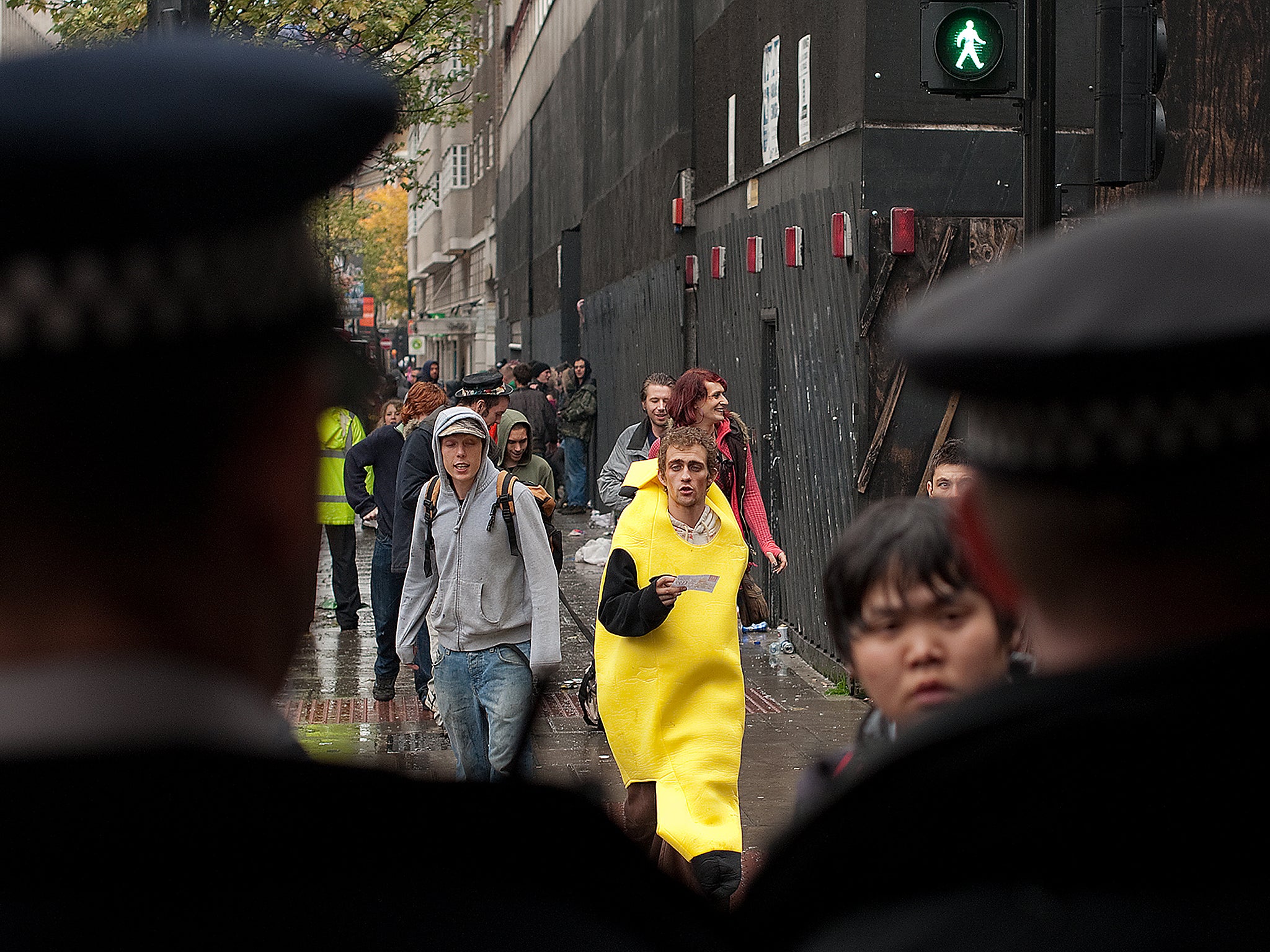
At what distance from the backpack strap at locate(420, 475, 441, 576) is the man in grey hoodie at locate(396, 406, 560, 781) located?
9 cm

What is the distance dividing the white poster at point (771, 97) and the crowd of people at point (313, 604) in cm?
1096

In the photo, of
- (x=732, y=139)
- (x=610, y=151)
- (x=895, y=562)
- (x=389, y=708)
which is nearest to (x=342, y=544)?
(x=389, y=708)

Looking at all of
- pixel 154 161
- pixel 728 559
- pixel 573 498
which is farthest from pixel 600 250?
pixel 154 161

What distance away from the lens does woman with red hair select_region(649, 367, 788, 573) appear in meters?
8.38

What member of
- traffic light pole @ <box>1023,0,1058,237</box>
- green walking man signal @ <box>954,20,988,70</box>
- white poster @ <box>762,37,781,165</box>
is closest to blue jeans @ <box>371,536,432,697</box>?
white poster @ <box>762,37,781,165</box>

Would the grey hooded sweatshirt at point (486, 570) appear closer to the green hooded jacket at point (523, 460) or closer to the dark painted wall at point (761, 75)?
the green hooded jacket at point (523, 460)

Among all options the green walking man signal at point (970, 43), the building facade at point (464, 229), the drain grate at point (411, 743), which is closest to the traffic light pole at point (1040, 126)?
the green walking man signal at point (970, 43)

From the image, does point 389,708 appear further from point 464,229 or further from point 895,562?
point 464,229

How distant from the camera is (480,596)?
678cm

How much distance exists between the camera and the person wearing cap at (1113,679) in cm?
114

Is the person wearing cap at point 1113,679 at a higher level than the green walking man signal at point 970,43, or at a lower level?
lower

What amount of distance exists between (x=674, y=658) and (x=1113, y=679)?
485 cm

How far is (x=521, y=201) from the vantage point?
131 feet

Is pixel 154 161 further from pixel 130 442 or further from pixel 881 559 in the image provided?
pixel 881 559
